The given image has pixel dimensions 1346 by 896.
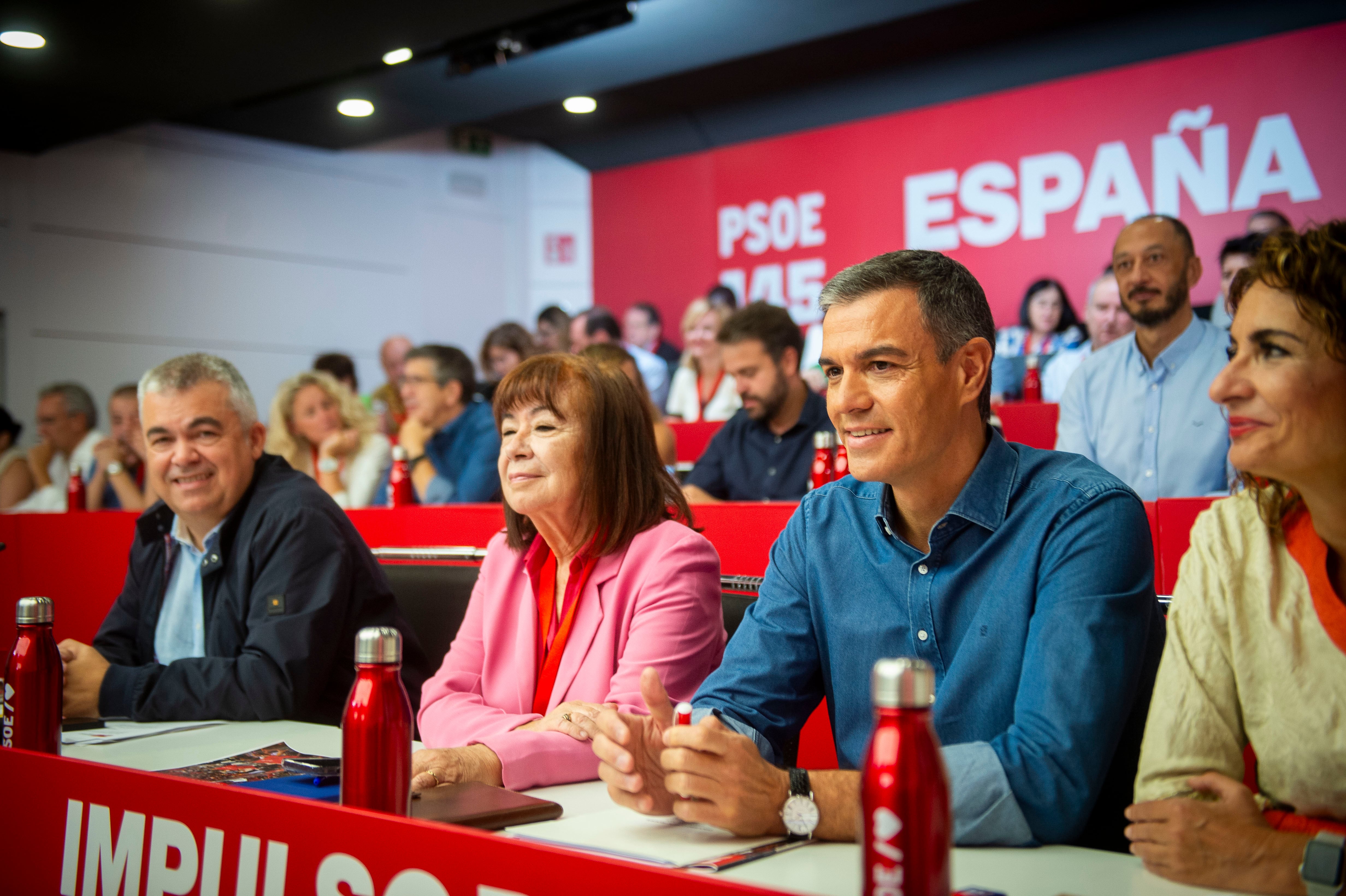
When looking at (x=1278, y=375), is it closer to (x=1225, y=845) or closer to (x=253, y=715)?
(x=1225, y=845)

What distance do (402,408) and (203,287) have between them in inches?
96.8

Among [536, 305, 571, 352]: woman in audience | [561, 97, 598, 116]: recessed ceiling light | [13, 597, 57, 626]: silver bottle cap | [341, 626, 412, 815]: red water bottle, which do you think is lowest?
[341, 626, 412, 815]: red water bottle

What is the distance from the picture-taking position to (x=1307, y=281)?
1.14 metres

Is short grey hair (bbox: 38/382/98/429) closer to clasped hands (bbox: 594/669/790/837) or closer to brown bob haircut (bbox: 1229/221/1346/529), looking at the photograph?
clasped hands (bbox: 594/669/790/837)

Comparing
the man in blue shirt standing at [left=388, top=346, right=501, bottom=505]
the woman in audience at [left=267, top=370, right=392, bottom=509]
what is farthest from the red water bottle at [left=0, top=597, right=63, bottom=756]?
the woman in audience at [left=267, top=370, right=392, bottom=509]

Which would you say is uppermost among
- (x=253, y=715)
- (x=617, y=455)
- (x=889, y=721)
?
(x=617, y=455)

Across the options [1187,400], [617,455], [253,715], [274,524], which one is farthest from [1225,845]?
[1187,400]

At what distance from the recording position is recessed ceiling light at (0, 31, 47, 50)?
537cm

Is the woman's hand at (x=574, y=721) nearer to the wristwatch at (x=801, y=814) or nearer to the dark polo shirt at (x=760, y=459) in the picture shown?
the wristwatch at (x=801, y=814)

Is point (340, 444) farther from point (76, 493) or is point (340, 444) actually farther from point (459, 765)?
point (459, 765)

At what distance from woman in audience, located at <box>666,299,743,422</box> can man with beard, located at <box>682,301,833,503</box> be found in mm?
1662

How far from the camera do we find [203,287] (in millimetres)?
8148

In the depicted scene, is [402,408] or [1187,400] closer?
[1187,400]

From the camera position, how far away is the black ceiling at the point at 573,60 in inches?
215
